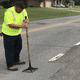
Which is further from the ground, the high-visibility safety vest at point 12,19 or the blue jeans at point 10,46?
the high-visibility safety vest at point 12,19

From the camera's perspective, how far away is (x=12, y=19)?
5.14m

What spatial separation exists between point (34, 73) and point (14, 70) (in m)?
0.60

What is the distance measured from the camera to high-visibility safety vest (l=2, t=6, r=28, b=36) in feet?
16.7

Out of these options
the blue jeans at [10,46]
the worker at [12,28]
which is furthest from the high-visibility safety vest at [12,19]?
the blue jeans at [10,46]

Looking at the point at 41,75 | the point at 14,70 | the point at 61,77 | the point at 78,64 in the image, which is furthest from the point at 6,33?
the point at 78,64

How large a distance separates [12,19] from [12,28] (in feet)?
0.87

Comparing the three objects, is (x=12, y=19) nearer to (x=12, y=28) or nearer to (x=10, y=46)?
(x=12, y=28)

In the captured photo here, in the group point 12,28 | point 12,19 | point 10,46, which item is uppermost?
point 12,19

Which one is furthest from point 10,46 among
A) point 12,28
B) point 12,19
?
point 12,19

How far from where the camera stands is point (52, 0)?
8812 cm

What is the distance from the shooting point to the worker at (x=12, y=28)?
510cm

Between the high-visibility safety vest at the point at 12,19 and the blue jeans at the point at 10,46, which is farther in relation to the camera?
the blue jeans at the point at 10,46

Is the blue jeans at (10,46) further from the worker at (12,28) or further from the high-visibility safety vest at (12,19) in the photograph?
the high-visibility safety vest at (12,19)

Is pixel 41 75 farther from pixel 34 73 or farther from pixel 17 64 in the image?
pixel 17 64
